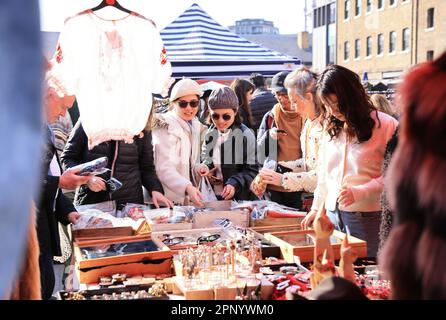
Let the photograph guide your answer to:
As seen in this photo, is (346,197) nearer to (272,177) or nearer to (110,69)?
(272,177)

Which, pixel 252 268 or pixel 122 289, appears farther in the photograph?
pixel 252 268

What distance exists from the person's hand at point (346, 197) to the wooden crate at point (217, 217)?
62 cm

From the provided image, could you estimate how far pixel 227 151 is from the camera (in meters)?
3.99

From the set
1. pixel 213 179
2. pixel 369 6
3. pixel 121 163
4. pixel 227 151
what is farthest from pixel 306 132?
pixel 369 6

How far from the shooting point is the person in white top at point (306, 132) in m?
3.52

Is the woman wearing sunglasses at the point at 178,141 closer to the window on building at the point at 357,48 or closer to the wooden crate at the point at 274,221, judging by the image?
the wooden crate at the point at 274,221

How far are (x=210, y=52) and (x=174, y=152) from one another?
3845mm

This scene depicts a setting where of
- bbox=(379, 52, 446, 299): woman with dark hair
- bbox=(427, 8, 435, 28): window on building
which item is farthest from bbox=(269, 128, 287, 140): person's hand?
bbox=(427, 8, 435, 28): window on building

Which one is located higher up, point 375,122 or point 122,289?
point 375,122

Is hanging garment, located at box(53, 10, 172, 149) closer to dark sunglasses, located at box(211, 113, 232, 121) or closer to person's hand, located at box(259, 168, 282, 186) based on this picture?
dark sunglasses, located at box(211, 113, 232, 121)

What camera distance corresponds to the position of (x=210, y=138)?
160 inches

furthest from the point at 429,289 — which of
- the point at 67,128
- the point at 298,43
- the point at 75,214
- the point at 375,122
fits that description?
the point at 298,43
